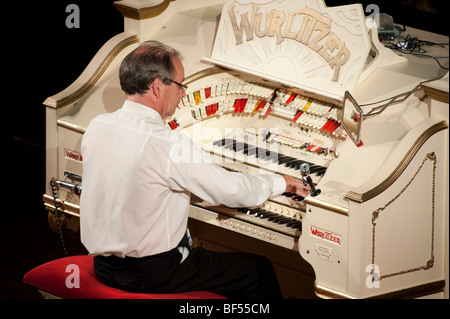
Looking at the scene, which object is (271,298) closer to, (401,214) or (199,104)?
(401,214)

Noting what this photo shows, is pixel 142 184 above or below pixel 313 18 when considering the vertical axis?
below

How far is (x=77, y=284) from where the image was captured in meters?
3.79

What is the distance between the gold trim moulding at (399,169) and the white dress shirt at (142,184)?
0.47 metres

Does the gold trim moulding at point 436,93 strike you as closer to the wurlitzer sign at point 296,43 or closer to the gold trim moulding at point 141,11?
the wurlitzer sign at point 296,43

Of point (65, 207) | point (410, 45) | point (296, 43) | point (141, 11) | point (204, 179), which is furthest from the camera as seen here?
point (65, 207)

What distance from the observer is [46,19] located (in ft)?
19.1

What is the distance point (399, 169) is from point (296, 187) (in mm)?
514

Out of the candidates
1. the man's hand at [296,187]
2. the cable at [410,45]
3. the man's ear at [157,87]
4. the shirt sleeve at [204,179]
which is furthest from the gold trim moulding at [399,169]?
the man's ear at [157,87]

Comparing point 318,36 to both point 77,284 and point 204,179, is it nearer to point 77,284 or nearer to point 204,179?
point 204,179

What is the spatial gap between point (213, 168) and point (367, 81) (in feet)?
3.31

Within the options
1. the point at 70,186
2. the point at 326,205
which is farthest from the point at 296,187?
the point at 70,186

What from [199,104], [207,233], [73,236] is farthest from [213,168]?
[73,236]

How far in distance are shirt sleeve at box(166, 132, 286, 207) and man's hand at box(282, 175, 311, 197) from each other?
232 millimetres

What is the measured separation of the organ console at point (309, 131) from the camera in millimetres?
3707
